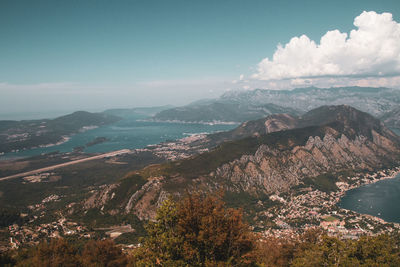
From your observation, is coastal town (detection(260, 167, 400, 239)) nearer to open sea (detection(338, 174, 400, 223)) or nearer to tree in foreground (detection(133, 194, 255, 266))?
open sea (detection(338, 174, 400, 223))

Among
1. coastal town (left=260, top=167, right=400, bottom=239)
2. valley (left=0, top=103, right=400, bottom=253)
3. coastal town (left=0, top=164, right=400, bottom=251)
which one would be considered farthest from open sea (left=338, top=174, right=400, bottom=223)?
coastal town (left=0, top=164, right=400, bottom=251)

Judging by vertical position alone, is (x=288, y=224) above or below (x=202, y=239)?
below

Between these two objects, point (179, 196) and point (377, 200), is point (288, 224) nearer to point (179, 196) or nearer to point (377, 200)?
point (179, 196)

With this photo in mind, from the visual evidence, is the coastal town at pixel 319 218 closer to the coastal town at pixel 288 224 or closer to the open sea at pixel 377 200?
the coastal town at pixel 288 224

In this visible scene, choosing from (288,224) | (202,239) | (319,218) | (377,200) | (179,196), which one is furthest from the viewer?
(377,200)

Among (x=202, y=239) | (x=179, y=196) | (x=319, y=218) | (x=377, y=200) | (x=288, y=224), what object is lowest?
(x=377, y=200)

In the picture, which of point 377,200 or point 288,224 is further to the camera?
point 377,200

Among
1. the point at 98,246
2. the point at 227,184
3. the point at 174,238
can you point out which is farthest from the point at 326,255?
the point at 227,184

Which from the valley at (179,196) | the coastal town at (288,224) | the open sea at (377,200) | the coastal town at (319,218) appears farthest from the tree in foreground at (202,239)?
the open sea at (377,200)

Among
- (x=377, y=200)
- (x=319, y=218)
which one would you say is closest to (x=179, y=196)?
(x=319, y=218)

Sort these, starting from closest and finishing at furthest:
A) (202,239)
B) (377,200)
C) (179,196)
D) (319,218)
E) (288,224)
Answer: (202,239) < (288,224) < (319,218) < (179,196) < (377,200)
